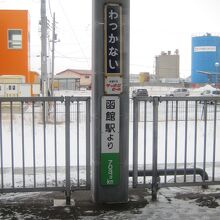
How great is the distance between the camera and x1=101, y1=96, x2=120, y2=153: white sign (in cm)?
557

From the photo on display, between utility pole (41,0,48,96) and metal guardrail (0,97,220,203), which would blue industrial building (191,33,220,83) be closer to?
utility pole (41,0,48,96)

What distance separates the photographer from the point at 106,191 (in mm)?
5695

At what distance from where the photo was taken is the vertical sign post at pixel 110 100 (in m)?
5.49

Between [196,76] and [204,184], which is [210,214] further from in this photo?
[196,76]

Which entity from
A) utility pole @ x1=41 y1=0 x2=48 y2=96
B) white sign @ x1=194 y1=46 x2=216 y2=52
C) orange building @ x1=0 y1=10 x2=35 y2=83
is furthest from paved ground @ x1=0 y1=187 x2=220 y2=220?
white sign @ x1=194 y1=46 x2=216 y2=52

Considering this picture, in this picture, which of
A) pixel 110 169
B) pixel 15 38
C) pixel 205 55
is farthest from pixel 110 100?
pixel 205 55

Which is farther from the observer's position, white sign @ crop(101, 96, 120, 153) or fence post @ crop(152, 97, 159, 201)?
fence post @ crop(152, 97, 159, 201)

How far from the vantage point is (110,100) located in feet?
18.2

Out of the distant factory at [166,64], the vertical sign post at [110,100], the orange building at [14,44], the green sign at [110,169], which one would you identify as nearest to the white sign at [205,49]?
the distant factory at [166,64]

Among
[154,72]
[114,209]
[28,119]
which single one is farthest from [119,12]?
[154,72]

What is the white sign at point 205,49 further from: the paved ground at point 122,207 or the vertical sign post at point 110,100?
the vertical sign post at point 110,100

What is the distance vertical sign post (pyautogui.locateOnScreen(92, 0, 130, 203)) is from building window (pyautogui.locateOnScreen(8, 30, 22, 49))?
32.0m

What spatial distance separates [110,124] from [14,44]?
32.4 metres

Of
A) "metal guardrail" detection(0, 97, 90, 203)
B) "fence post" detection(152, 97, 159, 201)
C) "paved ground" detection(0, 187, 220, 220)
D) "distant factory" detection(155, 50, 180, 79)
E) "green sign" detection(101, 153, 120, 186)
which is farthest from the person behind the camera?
"distant factory" detection(155, 50, 180, 79)
